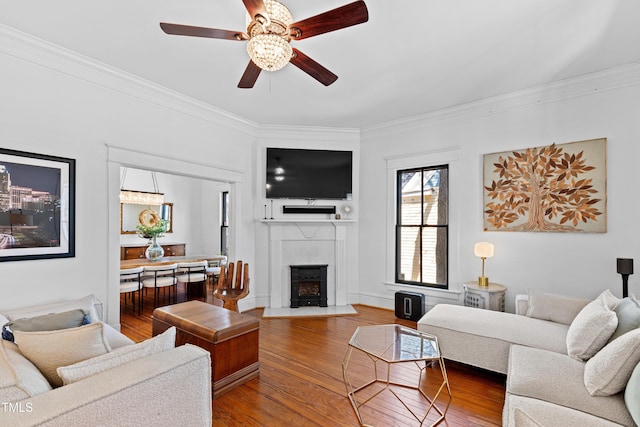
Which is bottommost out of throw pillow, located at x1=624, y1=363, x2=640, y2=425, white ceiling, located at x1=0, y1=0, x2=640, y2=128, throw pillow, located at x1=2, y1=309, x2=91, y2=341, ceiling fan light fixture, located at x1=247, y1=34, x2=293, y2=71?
throw pillow, located at x1=624, y1=363, x2=640, y2=425

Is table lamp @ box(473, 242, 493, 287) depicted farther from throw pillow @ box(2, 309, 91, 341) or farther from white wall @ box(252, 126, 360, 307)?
throw pillow @ box(2, 309, 91, 341)

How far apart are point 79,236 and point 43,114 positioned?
1193mm

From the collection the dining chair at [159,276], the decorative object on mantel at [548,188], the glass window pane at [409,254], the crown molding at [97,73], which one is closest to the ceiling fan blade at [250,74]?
the crown molding at [97,73]

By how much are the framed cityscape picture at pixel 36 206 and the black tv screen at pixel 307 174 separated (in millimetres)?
2698

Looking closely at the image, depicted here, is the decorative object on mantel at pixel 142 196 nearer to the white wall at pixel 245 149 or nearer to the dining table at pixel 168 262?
the dining table at pixel 168 262

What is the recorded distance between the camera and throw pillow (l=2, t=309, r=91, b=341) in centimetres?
204

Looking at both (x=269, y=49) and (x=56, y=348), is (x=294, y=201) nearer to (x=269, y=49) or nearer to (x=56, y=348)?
(x=269, y=49)

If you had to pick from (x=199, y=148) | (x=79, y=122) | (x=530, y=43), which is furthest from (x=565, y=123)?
(x=79, y=122)

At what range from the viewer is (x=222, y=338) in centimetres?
264

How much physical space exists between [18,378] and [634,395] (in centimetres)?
288

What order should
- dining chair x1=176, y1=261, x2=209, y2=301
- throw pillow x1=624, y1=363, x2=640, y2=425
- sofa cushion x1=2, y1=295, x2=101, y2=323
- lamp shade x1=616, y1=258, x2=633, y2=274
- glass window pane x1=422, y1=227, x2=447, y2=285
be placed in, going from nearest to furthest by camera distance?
throw pillow x1=624, y1=363, x2=640, y2=425
sofa cushion x1=2, y1=295, x2=101, y2=323
lamp shade x1=616, y1=258, x2=633, y2=274
glass window pane x1=422, y1=227, x2=447, y2=285
dining chair x1=176, y1=261, x2=209, y2=301

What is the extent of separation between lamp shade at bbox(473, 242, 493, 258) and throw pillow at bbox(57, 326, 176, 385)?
3.62m

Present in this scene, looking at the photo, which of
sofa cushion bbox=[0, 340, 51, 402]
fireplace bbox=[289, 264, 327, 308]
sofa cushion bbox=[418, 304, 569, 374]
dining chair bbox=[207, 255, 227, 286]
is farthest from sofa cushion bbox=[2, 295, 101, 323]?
dining chair bbox=[207, 255, 227, 286]

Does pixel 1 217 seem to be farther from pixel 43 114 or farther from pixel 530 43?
pixel 530 43
